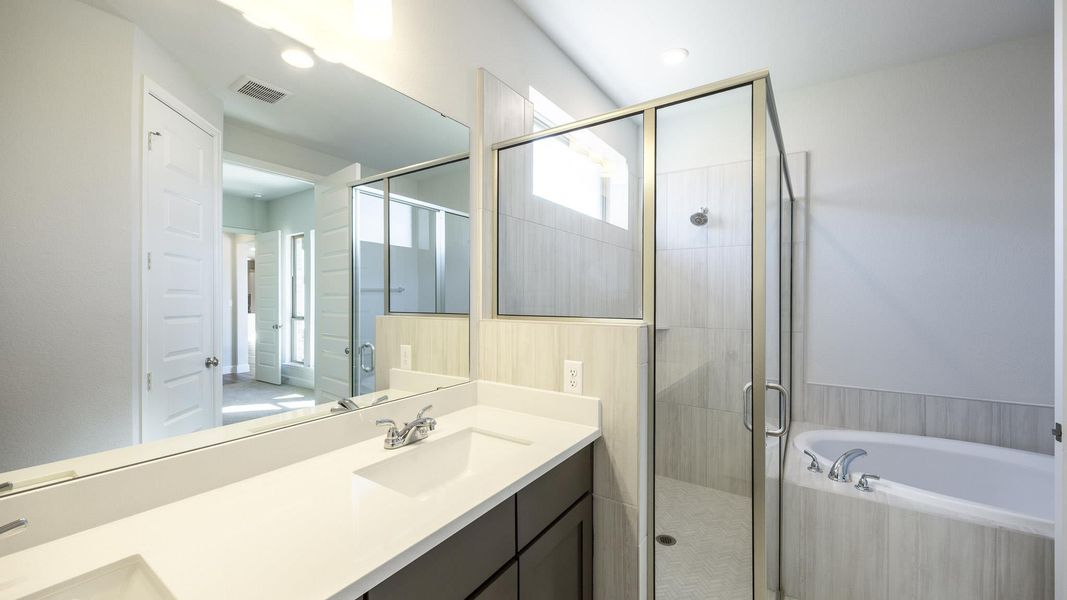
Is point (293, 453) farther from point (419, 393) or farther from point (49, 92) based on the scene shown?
point (49, 92)

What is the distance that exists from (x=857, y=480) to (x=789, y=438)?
0.59 m

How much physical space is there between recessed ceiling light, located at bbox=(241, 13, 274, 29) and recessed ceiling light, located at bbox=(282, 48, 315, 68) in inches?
2.4

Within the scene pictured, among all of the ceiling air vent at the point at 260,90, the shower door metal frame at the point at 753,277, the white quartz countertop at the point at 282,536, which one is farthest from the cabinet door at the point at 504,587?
the ceiling air vent at the point at 260,90

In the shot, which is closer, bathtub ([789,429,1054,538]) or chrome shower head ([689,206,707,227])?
chrome shower head ([689,206,707,227])

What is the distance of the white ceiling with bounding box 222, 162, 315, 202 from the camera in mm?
950

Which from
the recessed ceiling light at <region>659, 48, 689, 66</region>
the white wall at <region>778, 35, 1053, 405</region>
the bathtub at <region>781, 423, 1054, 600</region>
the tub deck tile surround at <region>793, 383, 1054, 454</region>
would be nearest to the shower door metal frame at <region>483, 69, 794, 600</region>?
the bathtub at <region>781, 423, 1054, 600</region>

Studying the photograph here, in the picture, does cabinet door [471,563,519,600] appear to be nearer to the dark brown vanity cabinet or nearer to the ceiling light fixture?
the dark brown vanity cabinet

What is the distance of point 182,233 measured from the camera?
0.87 meters

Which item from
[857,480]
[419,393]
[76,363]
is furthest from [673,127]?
[857,480]

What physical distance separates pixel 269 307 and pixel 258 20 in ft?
2.29

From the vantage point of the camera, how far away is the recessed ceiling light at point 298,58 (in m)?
1.06

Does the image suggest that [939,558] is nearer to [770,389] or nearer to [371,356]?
[770,389]

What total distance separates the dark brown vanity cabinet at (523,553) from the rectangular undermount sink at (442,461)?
0.46 feet

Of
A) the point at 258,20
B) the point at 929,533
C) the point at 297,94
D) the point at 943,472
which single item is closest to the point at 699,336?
the point at 929,533
